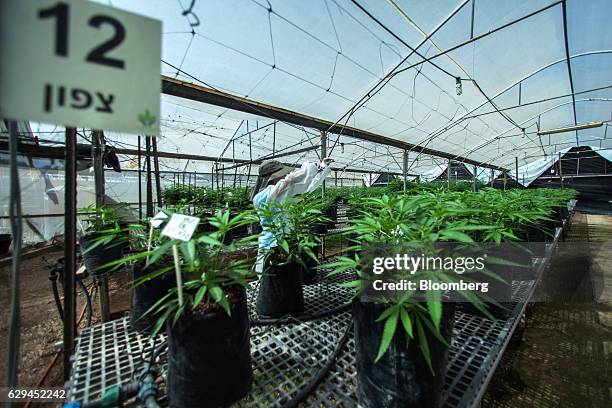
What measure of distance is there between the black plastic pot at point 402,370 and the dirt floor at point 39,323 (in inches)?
63.5

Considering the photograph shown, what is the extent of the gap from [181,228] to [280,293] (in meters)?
0.65

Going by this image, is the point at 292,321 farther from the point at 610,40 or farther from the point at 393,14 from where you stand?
the point at 610,40

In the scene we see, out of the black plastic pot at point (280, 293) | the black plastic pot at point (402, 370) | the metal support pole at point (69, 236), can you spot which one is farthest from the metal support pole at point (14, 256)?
the black plastic pot at point (280, 293)

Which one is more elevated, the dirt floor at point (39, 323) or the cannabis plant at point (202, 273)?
the cannabis plant at point (202, 273)

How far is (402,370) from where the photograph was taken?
0.63m

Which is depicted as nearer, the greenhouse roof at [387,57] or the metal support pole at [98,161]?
the metal support pole at [98,161]

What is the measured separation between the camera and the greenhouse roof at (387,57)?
102 inches

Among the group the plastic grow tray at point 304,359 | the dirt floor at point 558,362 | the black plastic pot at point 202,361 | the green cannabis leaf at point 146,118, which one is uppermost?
the green cannabis leaf at point 146,118

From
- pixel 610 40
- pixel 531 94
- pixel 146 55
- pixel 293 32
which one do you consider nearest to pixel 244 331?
pixel 146 55

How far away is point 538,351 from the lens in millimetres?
1685

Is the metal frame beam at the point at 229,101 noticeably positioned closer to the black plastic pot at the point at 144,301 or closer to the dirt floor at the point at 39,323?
the dirt floor at the point at 39,323

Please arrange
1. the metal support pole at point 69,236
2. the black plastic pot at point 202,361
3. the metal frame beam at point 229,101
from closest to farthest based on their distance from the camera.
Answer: the black plastic pot at point 202,361, the metal support pole at point 69,236, the metal frame beam at point 229,101

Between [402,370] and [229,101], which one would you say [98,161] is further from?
[402,370]

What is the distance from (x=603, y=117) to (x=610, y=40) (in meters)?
4.75
